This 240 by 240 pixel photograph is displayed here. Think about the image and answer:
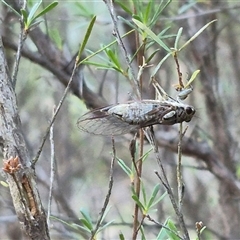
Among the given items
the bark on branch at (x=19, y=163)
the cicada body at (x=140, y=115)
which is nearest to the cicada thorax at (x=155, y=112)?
the cicada body at (x=140, y=115)

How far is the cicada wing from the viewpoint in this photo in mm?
637

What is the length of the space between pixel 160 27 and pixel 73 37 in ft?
3.87

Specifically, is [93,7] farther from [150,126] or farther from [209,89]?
[150,126]

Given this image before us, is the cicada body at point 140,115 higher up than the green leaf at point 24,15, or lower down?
lower down

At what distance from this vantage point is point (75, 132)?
7.67ft

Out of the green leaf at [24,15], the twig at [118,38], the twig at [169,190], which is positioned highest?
the green leaf at [24,15]

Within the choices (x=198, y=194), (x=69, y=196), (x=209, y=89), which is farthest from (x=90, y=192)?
(x=209, y=89)

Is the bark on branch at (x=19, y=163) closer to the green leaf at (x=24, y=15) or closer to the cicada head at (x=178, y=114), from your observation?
the green leaf at (x=24, y=15)

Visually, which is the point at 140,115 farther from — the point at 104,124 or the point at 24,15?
the point at 24,15

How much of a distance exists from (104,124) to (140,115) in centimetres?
6

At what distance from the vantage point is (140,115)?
61cm

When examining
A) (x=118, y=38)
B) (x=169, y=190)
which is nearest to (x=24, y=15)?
(x=118, y=38)

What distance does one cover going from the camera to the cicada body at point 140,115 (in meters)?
0.60

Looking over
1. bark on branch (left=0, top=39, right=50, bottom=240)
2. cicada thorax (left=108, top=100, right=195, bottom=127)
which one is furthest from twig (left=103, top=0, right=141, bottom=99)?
bark on branch (left=0, top=39, right=50, bottom=240)
